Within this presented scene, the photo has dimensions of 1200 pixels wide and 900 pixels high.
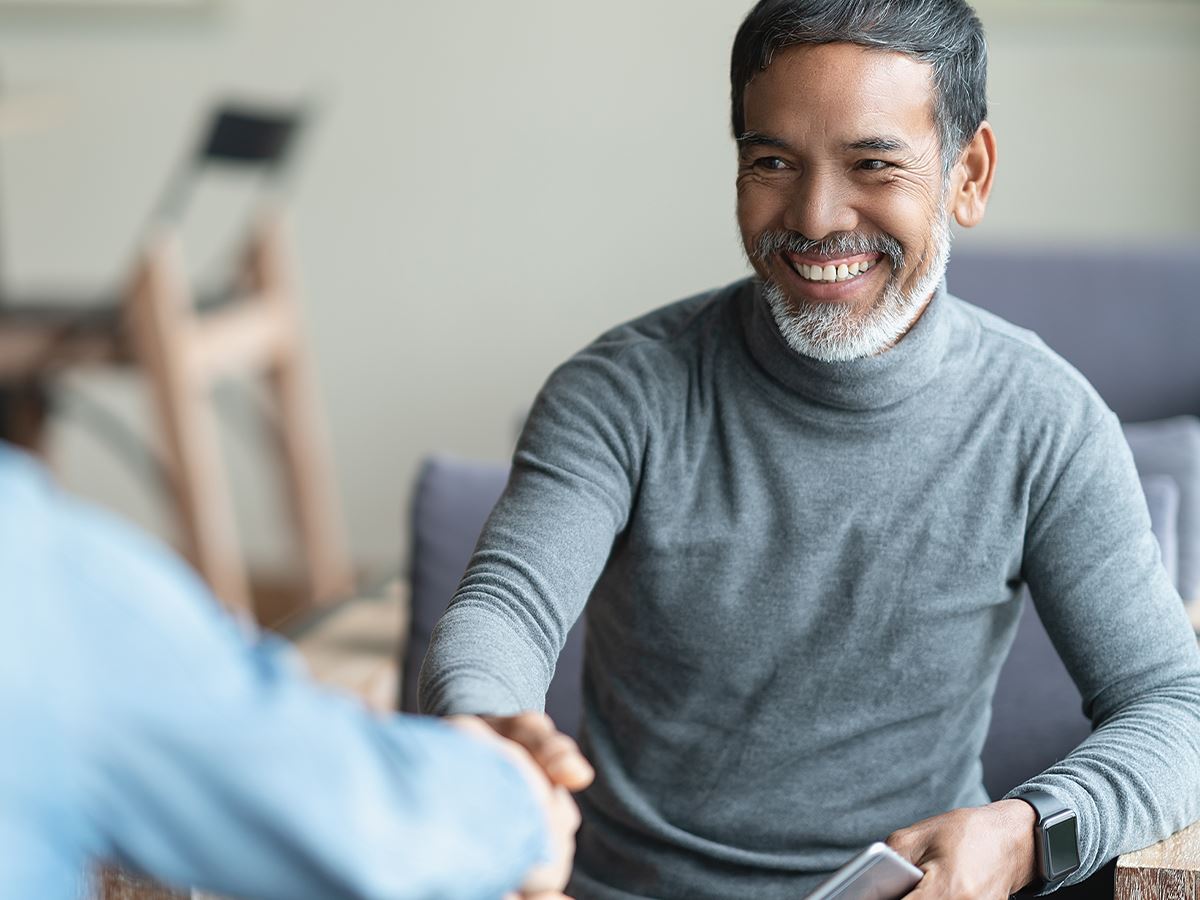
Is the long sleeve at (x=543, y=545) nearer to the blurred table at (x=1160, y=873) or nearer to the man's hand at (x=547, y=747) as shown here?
the man's hand at (x=547, y=747)

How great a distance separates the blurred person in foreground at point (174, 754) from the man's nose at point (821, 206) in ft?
2.10

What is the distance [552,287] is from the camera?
3471 millimetres

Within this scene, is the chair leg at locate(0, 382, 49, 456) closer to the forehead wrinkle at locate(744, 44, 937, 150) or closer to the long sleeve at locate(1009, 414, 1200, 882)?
the forehead wrinkle at locate(744, 44, 937, 150)

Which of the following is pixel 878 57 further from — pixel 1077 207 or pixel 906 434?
pixel 1077 207

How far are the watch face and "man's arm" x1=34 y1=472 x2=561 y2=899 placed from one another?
1.83ft

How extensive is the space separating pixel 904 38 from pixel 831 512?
364 mm

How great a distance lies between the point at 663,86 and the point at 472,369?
76cm

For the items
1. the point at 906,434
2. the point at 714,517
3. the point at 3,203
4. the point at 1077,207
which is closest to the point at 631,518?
the point at 714,517

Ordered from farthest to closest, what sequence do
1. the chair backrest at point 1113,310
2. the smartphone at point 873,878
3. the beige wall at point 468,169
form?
the beige wall at point 468,169, the chair backrest at point 1113,310, the smartphone at point 873,878

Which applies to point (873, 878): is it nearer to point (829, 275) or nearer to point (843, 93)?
point (829, 275)

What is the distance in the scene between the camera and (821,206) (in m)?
1.20

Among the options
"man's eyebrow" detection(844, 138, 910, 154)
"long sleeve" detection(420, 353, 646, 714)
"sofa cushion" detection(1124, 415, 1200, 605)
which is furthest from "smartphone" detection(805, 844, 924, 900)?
"sofa cushion" detection(1124, 415, 1200, 605)

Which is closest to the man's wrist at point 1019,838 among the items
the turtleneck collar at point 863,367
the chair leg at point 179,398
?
the turtleneck collar at point 863,367

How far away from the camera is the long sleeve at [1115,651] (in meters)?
1.13
